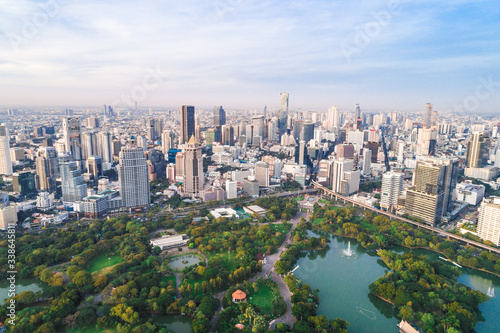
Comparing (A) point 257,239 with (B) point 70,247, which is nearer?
(B) point 70,247

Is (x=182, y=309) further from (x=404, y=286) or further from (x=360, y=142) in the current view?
(x=360, y=142)

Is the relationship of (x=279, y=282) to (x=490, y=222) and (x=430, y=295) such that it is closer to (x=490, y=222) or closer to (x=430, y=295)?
(x=430, y=295)

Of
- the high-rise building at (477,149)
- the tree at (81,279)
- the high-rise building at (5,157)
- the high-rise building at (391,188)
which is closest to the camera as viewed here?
the tree at (81,279)

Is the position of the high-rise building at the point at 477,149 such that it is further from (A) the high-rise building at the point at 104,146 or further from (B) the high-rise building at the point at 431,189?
(A) the high-rise building at the point at 104,146

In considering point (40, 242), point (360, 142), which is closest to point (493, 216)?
point (40, 242)

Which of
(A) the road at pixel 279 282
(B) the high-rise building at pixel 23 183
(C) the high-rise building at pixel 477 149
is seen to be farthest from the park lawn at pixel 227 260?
(C) the high-rise building at pixel 477 149

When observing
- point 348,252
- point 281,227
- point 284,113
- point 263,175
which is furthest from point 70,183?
point 284,113
